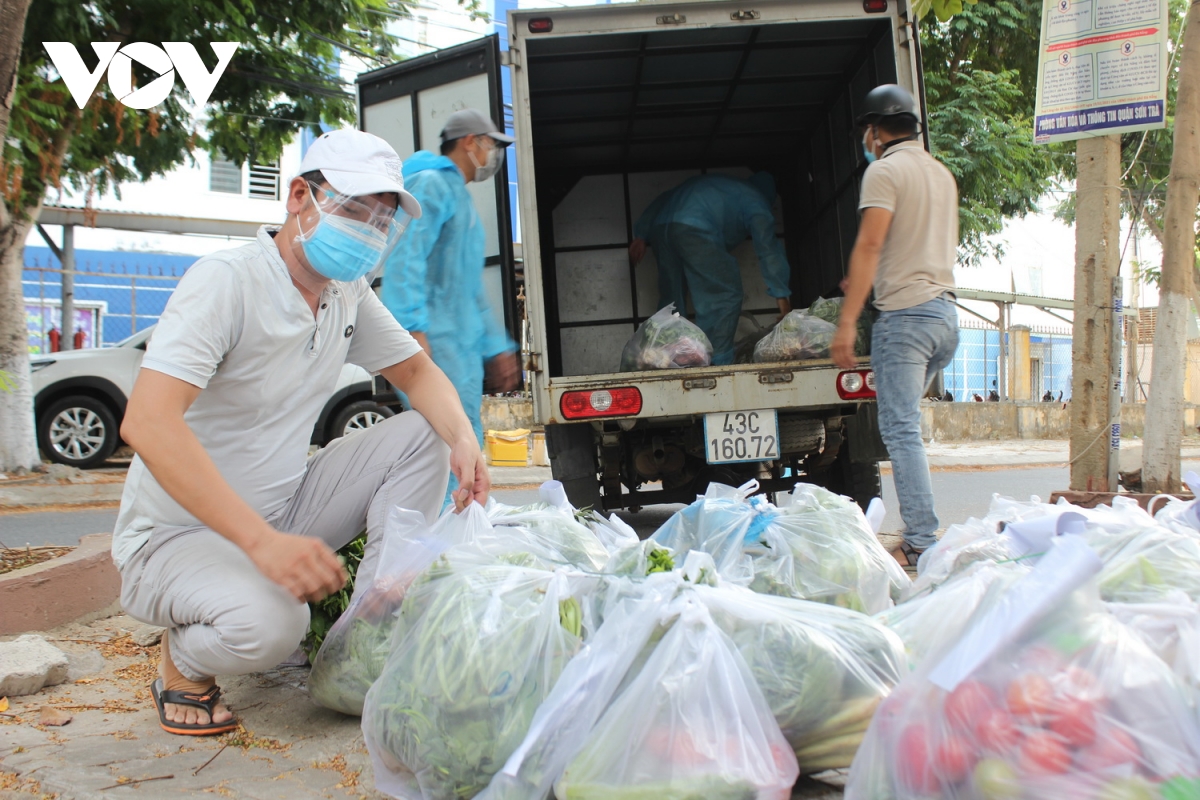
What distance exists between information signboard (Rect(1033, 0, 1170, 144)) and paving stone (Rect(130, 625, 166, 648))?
15.1 feet

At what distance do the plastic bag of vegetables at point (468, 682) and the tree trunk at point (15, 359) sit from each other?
6.92 metres

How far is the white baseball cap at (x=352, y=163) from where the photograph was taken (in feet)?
7.29

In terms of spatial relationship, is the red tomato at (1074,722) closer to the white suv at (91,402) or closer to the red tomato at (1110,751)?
the red tomato at (1110,751)

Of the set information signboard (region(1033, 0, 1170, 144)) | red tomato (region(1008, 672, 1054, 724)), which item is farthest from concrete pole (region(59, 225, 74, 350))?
red tomato (region(1008, 672, 1054, 724))

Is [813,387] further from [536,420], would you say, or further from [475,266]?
[475,266]

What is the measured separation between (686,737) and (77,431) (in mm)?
8955

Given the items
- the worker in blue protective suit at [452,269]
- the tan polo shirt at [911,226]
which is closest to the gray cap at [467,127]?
the worker in blue protective suit at [452,269]

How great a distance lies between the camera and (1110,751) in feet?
4.21

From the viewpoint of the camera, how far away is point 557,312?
7207 mm

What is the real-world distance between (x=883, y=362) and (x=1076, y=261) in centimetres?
210

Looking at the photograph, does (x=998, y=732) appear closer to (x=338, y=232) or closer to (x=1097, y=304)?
(x=338, y=232)

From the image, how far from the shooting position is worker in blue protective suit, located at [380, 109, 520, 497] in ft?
12.0

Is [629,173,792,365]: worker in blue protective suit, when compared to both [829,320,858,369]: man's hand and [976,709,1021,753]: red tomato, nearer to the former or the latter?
[829,320,858,369]: man's hand

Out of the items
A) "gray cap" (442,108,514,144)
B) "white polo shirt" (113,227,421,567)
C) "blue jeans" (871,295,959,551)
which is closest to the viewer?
"white polo shirt" (113,227,421,567)
